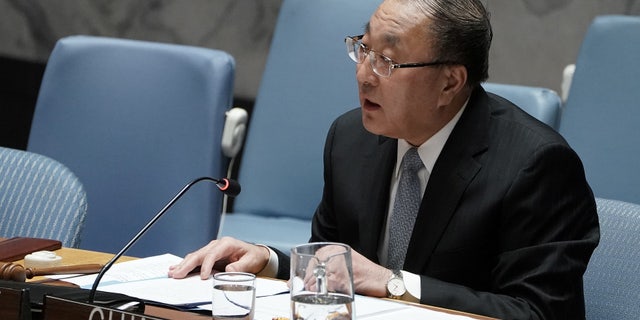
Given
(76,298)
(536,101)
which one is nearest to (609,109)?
(536,101)

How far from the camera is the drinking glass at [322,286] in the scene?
984 millimetres

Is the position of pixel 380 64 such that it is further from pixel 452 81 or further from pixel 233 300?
pixel 233 300

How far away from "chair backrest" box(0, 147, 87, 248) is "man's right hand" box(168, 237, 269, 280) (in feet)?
1.20

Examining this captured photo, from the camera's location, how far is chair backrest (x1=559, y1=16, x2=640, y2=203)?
2275 millimetres

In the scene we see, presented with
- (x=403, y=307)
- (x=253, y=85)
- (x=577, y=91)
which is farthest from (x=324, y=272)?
(x=253, y=85)

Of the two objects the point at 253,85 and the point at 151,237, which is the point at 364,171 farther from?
the point at 253,85

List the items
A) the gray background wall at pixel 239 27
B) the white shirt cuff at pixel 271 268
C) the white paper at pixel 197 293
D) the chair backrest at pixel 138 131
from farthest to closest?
the gray background wall at pixel 239 27, the chair backrest at pixel 138 131, the white shirt cuff at pixel 271 268, the white paper at pixel 197 293

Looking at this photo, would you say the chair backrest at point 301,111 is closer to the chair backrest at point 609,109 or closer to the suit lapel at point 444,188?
the chair backrest at point 609,109

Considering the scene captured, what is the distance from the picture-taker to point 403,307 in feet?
4.30

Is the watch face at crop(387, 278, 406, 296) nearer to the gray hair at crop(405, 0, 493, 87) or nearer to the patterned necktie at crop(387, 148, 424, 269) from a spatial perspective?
the patterned necktie at crop(387, 148, 424, 269)

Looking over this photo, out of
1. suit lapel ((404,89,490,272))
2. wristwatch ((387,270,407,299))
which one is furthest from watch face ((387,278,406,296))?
suit lapel ((404,89,490,272))

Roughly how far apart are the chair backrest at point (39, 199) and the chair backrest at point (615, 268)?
2.74 feet

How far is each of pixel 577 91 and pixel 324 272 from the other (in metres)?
1.49

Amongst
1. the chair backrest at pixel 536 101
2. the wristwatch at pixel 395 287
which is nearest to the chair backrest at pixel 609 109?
the chair backrest at pixel 536 101
